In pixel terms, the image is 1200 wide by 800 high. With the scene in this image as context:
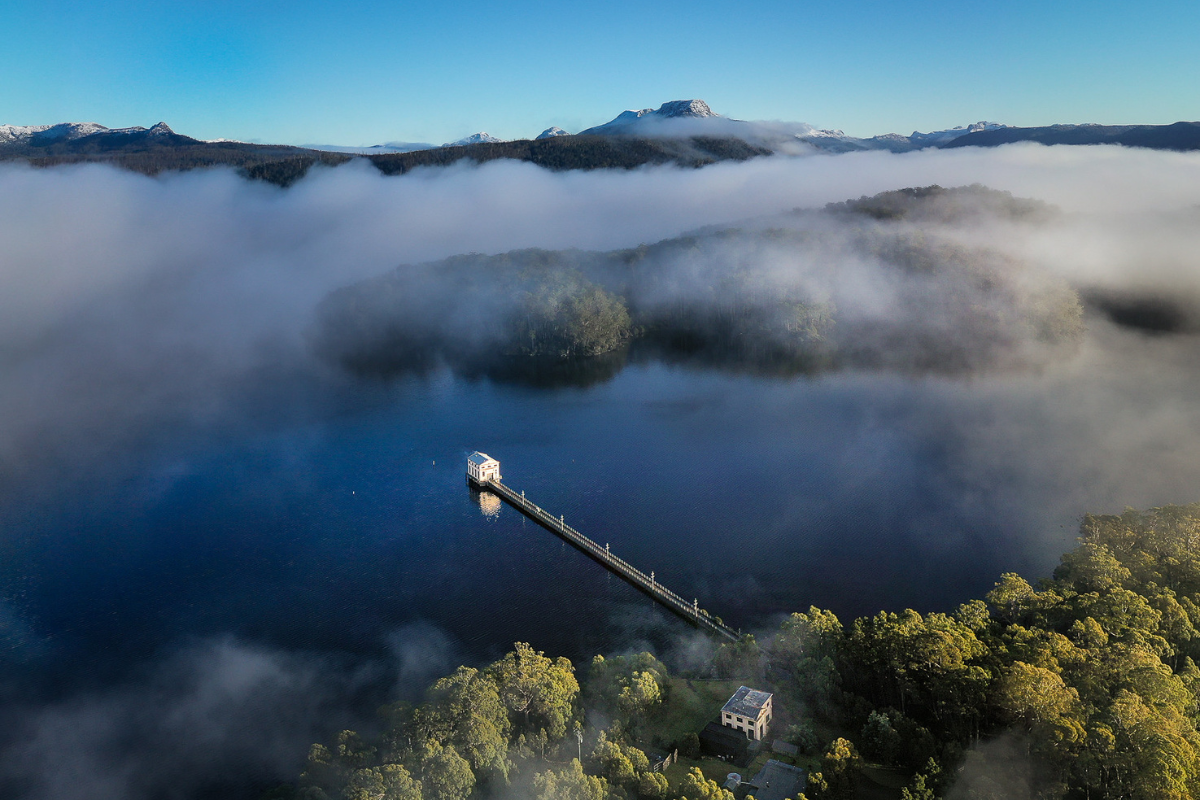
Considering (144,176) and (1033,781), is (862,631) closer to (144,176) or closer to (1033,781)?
(1033,781)

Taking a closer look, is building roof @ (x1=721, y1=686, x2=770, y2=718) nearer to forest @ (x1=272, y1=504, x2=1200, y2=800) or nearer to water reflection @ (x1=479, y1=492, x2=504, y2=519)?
forest @ (x1=272, y1=504, x2=1200, y2=800)

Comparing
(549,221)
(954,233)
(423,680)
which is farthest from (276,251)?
(423,680)

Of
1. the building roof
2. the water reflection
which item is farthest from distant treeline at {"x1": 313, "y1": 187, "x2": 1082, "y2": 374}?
the building roof

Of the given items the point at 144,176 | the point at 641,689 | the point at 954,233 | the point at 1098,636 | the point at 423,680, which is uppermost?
the point at 144,176

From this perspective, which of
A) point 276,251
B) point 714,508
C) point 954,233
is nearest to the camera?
point 714,508

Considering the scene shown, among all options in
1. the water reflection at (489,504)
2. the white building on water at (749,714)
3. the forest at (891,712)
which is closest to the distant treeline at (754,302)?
the water reflection at (489,504)

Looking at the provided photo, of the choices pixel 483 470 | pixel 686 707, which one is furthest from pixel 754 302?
pixel 686 707

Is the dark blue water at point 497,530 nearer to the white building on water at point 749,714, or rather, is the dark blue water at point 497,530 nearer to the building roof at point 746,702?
the building roof at point 746,702
